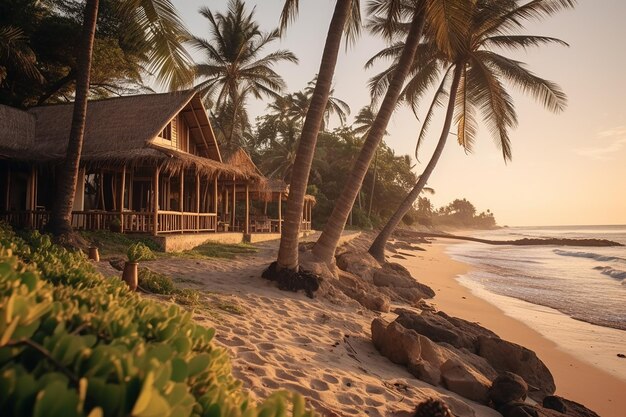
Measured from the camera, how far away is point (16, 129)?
1462 centimetres

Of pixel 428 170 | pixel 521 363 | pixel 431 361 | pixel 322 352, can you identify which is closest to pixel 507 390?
pixel 431 361

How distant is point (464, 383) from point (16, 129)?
17.7 meters

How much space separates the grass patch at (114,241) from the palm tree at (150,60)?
1.33m

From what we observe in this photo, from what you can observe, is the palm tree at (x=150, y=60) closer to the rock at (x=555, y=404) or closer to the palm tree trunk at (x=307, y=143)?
the palm tree trunk at (x=307, y=143)

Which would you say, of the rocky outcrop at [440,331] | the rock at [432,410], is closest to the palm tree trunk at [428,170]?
the rocky outcrop at [440,331]

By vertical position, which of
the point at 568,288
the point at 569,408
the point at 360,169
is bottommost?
the point at 568,288

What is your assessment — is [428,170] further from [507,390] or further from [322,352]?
[322,352]

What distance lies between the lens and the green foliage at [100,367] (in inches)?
31.4

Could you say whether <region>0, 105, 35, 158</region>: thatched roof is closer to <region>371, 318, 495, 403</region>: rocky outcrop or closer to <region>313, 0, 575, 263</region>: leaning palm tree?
<region>313, 0, 575, 263</region>: leaning palm tree

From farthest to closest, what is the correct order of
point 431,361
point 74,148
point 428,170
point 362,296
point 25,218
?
1. point 428,170
2. point 25,218
3. point 74,148
4. point 362,296
5. point 431,361

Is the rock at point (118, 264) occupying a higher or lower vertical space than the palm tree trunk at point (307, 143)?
lower

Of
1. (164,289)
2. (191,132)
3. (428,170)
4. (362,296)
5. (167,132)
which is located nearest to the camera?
(164,289)

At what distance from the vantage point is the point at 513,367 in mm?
5270

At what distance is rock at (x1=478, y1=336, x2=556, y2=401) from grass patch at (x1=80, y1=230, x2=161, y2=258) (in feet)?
28.1
